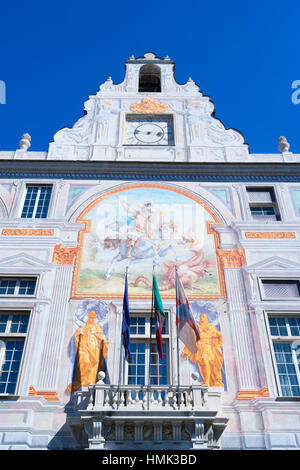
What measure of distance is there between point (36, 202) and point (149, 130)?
271 inches

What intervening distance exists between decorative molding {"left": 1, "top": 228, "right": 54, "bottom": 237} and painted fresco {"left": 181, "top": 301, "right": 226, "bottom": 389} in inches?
247

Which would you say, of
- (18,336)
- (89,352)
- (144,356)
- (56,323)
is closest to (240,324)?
(144,356)

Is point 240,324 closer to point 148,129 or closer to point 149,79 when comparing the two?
point 148,129

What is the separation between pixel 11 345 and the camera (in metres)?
15.6

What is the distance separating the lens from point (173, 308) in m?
16.4

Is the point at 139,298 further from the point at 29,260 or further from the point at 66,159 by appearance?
the point at 66,159

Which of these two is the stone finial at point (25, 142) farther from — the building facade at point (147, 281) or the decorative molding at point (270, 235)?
the decorative molding at point (270, 235)

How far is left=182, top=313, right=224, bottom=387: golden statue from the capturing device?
1482 centimetres

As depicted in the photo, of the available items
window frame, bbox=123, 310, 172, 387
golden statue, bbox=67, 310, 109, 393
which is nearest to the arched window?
window frame, bbox=123, 310, 172, 387

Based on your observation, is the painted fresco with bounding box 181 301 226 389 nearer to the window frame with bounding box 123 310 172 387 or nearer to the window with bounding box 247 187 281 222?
the window frame with bounding box 123 310 172 387

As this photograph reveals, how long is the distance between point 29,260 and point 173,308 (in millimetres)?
5548

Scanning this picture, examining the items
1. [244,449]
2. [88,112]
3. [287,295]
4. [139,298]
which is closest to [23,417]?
[139,298]

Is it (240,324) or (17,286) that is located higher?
(17,286)

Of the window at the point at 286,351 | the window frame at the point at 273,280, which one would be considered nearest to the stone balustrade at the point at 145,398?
the window at the point at 286,351
